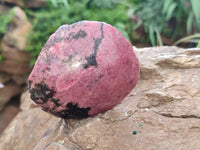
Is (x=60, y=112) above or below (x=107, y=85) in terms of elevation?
below

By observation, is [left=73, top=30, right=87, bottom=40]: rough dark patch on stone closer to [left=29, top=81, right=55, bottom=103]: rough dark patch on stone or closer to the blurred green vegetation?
[left=29, top=81, right=55, bottom=103]: rough dark patch on stone

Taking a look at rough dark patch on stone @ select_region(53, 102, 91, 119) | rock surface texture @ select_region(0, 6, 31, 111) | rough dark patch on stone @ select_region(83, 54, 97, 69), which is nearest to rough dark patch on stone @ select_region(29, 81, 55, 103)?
rough dark patch on stone @ select_region(53, 102, 91, 119)

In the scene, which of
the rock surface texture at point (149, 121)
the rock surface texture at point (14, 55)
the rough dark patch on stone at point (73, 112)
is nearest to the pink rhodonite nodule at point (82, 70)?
the rough dark patch on stone at point (73, 112)

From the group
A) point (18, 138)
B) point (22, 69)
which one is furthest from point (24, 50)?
point (18, 138)

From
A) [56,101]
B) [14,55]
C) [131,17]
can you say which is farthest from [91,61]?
[131,17]

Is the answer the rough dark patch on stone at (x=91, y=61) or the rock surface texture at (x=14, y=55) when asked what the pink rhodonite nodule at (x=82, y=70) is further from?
the rock surface texture at (x=14, y=55)

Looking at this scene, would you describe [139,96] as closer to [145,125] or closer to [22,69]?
[145,125]

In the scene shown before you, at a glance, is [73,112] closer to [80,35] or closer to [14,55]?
[80,35]
